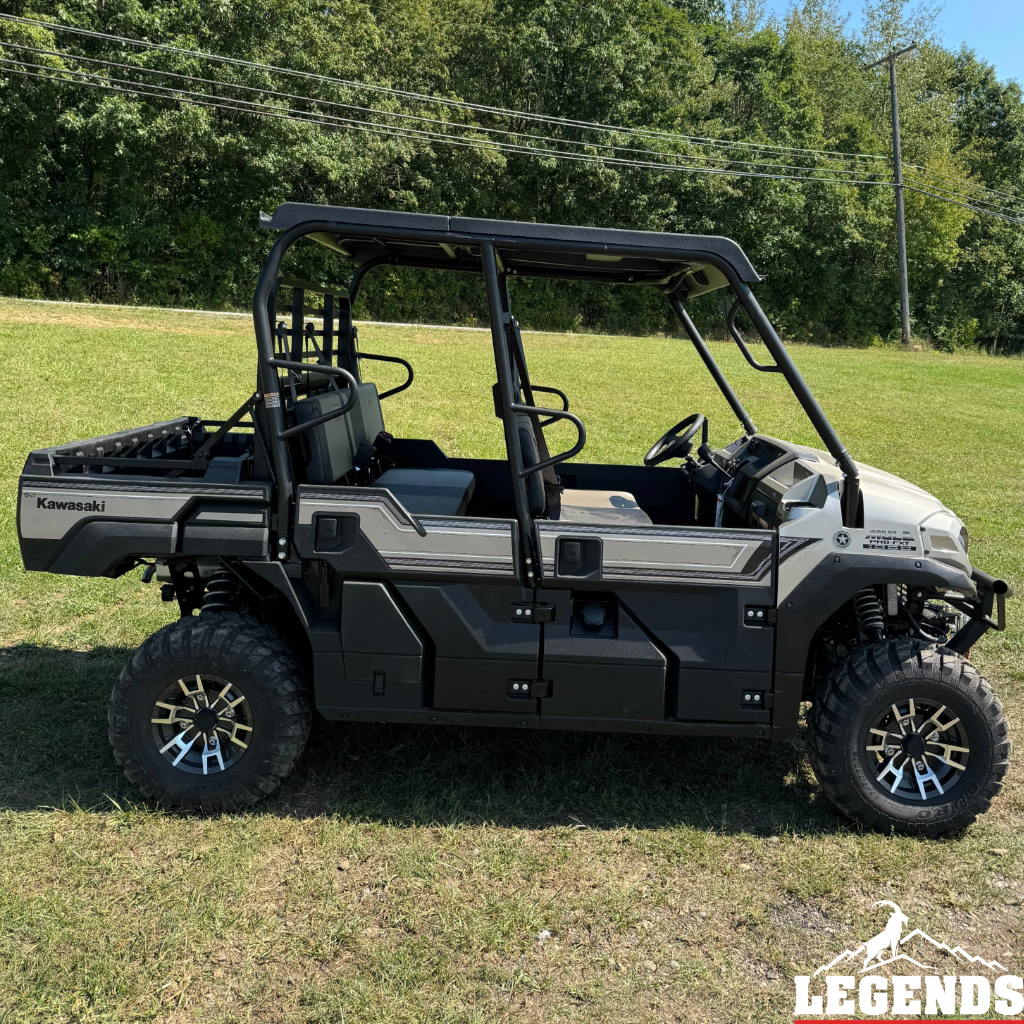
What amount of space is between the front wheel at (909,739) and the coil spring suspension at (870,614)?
0.15 m

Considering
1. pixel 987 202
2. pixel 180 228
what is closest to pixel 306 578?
pixel 180 228

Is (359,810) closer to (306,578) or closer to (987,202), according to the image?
(306,578)

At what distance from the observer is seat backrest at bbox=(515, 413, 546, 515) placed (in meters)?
3.67

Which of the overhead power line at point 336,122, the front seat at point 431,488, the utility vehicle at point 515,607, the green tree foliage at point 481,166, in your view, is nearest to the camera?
the utility vehicle at point 515,607

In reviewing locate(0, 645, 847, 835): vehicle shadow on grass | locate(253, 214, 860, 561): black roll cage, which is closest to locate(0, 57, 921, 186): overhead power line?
locate(0, 645, 847, 835): vehicle shadow on grass

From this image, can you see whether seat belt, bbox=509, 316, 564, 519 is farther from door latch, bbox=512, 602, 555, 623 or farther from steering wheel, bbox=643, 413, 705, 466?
steering wheel, bbox=643, 413, 705, 466

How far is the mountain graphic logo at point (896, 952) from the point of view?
300 centimetres

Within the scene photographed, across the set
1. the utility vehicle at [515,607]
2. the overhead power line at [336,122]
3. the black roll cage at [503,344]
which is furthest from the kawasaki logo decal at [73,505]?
the overhead power line at [336,122]

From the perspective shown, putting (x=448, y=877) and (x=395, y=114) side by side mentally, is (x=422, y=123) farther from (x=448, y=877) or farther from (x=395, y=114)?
(x=448, y=877)

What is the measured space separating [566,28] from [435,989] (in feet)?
114

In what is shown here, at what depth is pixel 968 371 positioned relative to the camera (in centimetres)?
2673

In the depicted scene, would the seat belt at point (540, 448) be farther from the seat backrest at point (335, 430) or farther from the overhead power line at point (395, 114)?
the overhead power line at point (395, 114)

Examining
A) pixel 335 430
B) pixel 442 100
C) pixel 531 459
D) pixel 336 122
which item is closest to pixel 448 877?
pixel 531 459

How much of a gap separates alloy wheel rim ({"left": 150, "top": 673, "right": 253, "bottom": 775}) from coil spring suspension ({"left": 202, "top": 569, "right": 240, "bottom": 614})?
319 millimetres
